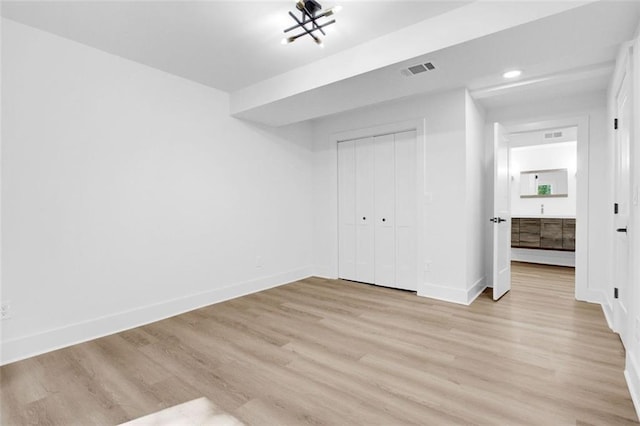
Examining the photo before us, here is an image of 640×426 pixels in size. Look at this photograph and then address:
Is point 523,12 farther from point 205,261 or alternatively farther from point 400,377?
point 205,261

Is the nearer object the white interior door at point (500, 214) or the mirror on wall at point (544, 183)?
the white interior door at point (500, 214)

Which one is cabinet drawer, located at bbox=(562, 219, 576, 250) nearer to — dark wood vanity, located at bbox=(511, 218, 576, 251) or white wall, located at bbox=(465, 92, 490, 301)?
dark wood vanity, located at bbox=(511, 218, 576, 251)

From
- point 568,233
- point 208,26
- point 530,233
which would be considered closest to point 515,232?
point 530,233

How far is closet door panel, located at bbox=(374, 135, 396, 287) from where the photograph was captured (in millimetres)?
4375

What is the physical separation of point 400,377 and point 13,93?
11.7ft

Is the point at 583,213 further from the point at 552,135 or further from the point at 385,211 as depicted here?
the point at 552,135

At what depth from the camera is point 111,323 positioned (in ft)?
9.67

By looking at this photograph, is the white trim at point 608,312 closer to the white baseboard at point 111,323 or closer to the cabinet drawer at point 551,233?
the cabinet drawer at point 551,233

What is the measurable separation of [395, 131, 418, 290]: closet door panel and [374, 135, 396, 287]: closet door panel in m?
0.08

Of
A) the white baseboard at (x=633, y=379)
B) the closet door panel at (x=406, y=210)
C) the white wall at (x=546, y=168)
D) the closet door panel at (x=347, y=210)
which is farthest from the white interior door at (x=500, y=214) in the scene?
the white wall at (x=546, y=168)

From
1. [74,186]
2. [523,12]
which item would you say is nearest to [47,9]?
[74,186]

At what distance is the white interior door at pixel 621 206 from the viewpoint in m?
2.48

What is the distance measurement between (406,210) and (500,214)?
3.72 ft

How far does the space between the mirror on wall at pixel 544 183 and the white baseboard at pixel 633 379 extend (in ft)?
17.4
